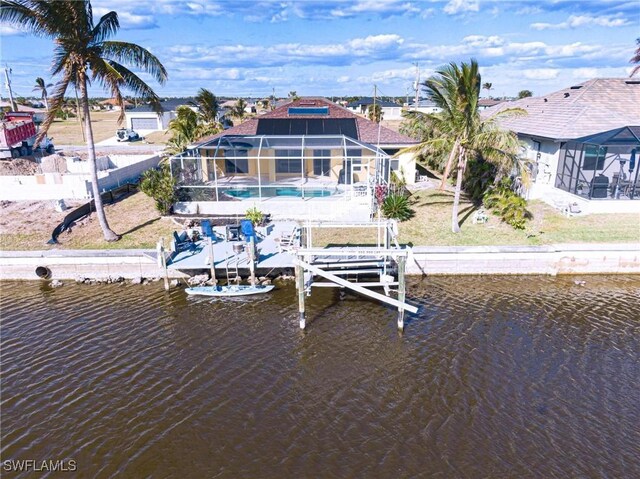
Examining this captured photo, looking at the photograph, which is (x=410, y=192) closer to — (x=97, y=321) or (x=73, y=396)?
(x=97, y=321)

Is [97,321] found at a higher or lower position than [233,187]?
lower

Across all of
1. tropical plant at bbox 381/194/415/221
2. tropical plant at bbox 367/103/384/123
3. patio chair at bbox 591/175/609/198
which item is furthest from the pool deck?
tropical plant at bbox 367/103/384/123

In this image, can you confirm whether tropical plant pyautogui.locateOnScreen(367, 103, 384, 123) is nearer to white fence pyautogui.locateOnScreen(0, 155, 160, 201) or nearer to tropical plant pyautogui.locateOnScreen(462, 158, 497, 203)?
tropical plant pyautogui.locateOnScreen(462, 158, 497, 203)

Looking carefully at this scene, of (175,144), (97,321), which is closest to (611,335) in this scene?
(97,321)

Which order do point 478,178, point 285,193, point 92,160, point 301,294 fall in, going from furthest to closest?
point 478,178 → point 285,193 → point 92,160 → point 301,294

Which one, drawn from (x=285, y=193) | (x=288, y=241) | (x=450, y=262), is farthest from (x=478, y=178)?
(x=288, y=241)

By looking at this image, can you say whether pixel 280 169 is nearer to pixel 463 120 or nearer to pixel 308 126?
pixel 308 126
